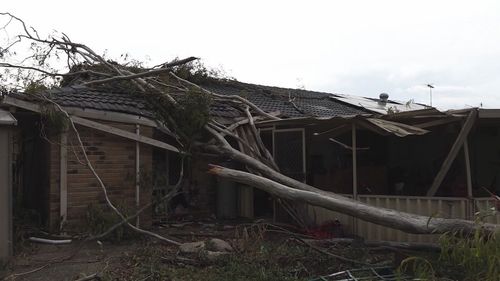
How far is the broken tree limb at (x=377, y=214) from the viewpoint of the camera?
18.6 feet

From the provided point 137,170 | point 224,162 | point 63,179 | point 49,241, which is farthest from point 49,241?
point 224,162

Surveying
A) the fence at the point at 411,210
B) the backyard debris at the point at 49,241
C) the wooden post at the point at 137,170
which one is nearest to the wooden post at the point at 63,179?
Answer: the backyard debris at the point at 49,241

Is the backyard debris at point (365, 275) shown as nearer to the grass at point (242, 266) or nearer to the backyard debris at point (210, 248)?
the grass at point (242, 266)

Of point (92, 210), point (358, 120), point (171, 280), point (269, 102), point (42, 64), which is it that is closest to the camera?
point (171, 280)

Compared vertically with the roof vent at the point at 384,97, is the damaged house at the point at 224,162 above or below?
below

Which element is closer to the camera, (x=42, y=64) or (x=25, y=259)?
(x=25, y=259)

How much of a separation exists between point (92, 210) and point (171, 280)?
328 cm

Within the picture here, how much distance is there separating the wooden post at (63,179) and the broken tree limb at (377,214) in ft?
10.5

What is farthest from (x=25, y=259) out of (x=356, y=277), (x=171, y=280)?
(x=356, y=277)

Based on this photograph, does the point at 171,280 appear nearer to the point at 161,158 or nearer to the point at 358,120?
the point at 358,120

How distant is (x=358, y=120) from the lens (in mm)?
8133

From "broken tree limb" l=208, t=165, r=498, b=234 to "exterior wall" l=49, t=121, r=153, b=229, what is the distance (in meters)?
3.01

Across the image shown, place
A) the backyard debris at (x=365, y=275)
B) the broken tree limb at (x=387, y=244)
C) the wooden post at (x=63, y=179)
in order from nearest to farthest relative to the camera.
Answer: the backyard debris at (x=365, y=275)
the broken tree limb at (x=387, y=244)
the wooden post at (x=63, y=179)

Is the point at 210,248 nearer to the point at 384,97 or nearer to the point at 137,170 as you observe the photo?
the point at 137,170
